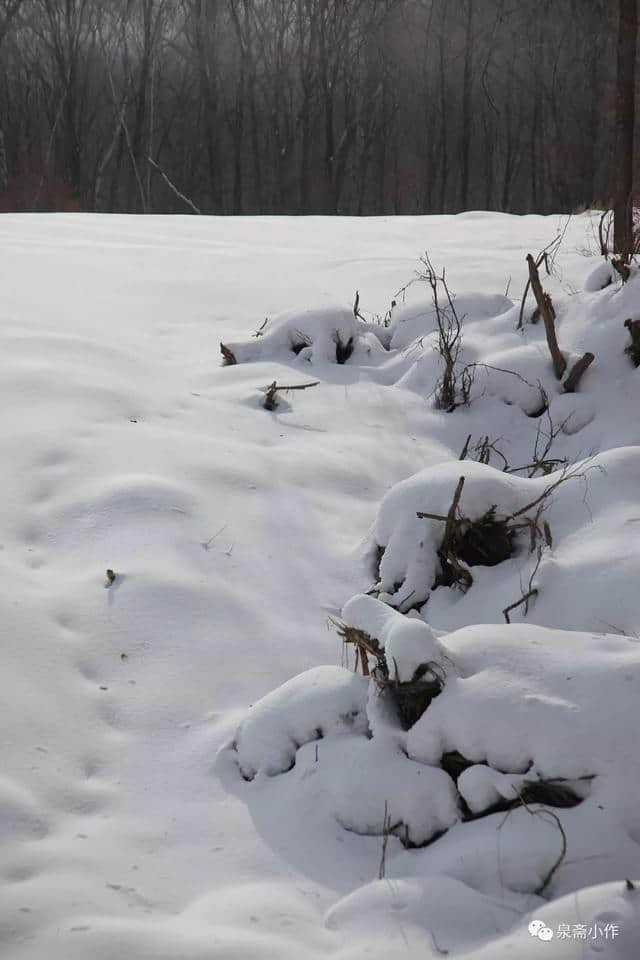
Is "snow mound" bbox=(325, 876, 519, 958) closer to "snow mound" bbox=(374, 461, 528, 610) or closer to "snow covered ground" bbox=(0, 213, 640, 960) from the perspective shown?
"snow covered ground" bbox=(0, 213, 640, 960)

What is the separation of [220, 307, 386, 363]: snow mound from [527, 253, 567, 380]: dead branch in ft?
3.07

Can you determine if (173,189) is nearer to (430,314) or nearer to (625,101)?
(625,101)

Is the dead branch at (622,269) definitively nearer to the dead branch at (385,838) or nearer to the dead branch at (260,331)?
the dead branch at (260,331)

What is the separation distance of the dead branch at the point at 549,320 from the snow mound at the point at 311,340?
3.07 ft

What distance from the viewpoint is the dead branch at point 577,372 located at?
183 inches

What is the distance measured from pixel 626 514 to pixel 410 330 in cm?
263

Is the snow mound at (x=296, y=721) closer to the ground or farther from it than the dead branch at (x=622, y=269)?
closer to the ground

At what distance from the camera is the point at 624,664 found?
218 centimetres

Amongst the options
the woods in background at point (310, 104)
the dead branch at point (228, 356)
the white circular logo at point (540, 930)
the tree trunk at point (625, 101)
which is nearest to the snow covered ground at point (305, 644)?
the white circular logo at point (540, 930)

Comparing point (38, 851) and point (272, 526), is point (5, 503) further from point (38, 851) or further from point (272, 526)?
point (38, 851)

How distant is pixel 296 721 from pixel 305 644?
0.55 meters

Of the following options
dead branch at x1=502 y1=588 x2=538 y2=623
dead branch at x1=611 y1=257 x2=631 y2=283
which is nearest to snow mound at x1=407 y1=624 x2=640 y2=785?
dead branch at x1=502 y1=588 x2=538 y2=623

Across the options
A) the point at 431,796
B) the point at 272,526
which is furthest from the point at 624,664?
the point at 272,526

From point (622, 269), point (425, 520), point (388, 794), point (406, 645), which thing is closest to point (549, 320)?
point (622, 269)
